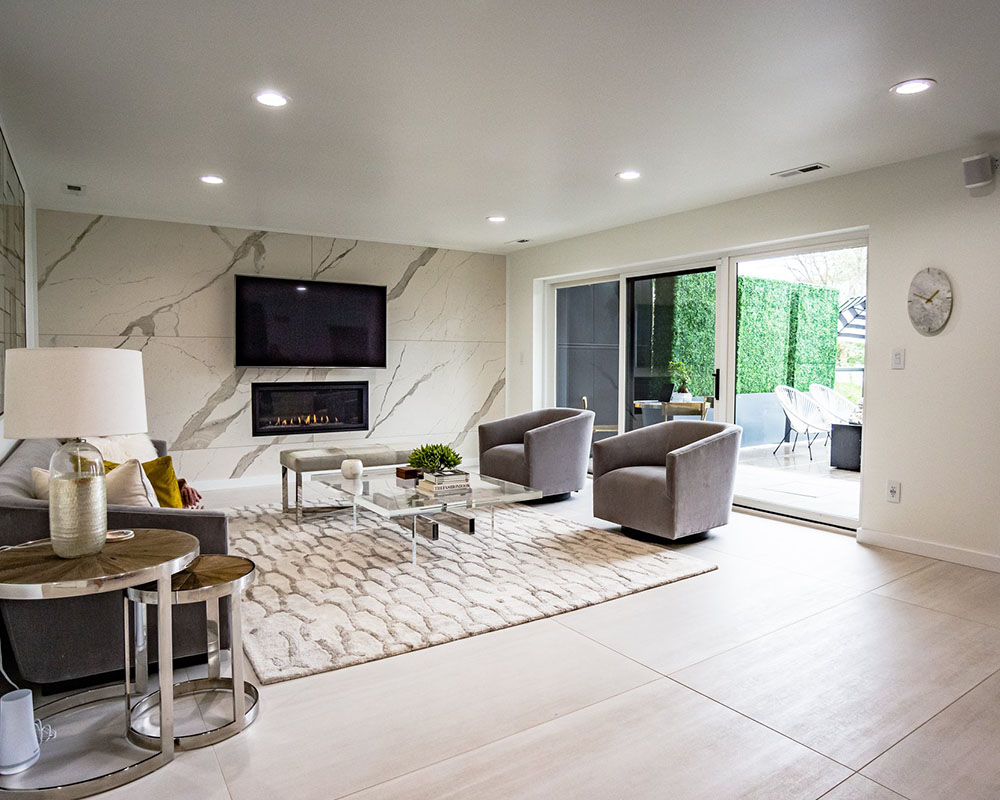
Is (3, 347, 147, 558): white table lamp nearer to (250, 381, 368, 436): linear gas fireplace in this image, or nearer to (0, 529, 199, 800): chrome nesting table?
(0, 529, 199, 800): chrome nesting table

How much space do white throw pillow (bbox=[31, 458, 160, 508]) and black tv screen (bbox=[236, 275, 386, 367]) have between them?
3901 millimetres

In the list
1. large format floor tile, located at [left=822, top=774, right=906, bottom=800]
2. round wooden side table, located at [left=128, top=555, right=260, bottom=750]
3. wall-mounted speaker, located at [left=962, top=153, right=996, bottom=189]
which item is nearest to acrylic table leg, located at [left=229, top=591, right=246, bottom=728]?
round wooden side table, located at [left=128, top=555, right=260, bottom=750]

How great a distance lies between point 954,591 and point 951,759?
176cm

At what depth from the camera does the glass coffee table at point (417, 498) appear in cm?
377

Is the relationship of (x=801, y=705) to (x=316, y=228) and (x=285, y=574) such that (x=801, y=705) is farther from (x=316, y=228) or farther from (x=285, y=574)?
(x=316, y=228)

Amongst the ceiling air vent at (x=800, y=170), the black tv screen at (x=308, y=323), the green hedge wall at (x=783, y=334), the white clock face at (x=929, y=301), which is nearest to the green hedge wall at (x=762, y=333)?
the green hedge wall at (x=783, y=334)

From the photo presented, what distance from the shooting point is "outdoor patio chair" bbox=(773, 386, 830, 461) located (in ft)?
16.5

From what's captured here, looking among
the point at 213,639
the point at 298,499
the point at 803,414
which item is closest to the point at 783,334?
the point at 803,414

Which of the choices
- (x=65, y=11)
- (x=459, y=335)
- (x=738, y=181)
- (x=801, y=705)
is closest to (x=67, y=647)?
(x=65, y=11)

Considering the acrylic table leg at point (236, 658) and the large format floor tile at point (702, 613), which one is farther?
the large format floor tile at point (702, 613)

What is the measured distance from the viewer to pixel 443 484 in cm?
404

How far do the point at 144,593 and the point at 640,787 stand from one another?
1.55 m

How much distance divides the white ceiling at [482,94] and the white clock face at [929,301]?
2.41 feet

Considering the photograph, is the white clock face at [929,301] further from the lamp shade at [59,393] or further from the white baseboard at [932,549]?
the lamp shade at [59,393]
